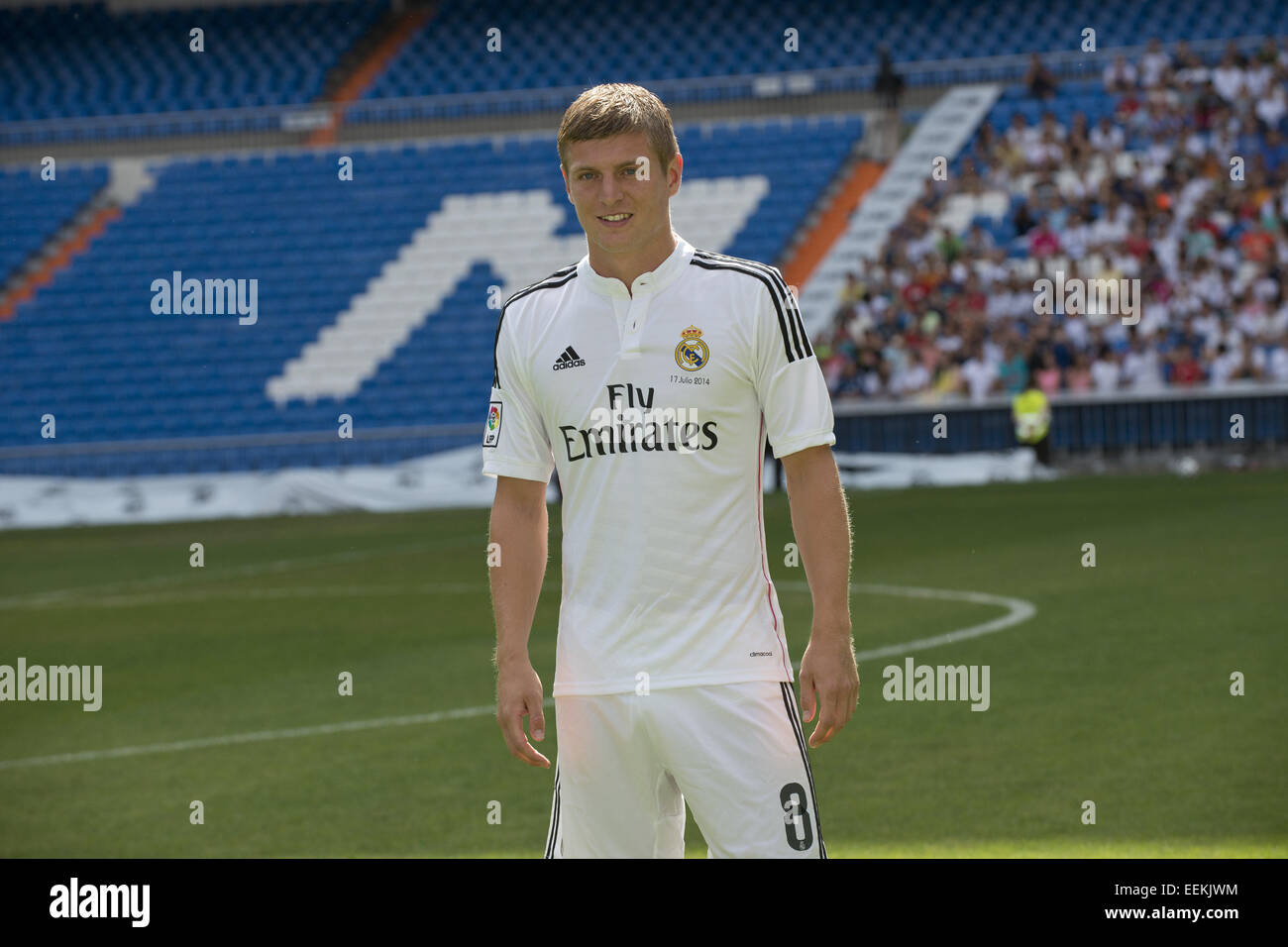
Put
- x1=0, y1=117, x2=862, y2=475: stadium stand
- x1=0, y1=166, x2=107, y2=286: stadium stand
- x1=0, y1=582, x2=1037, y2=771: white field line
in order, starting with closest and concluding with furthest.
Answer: x1=0, y1=582, x2=1037, y2=771: white field line → x1=0, y1=117, x2=862, y2=475: stadium stand → x1=0, y1=166, x2=107, y2=286: stadium stand

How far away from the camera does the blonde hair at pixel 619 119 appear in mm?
3607

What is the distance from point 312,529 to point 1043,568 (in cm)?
977

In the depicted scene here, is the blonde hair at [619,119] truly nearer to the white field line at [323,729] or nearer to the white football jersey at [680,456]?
the white football jersey at [680,456]

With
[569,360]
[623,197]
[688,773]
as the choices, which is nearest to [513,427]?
[569,360]

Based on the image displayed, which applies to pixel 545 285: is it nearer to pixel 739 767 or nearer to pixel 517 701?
pixel 517 701

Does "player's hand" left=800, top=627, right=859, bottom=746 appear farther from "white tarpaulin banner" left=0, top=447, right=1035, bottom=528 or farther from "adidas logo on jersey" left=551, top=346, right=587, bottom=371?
"white tarpaulin banner" left=0, top=447, right=1035, bottom=528

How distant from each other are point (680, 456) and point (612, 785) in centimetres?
70

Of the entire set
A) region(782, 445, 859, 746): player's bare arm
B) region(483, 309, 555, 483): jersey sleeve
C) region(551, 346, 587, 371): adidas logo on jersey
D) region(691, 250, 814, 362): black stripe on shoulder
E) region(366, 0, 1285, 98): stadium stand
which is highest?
region(366, 0, 1285, 98): stadium stand

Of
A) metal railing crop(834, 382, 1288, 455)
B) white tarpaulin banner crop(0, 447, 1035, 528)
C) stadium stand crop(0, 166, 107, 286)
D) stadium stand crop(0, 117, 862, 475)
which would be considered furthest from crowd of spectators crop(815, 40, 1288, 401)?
stadium stand crop(0, 166, 107, 286)

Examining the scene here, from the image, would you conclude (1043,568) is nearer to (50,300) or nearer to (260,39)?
(50,300)

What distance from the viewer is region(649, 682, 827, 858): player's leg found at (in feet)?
11.8

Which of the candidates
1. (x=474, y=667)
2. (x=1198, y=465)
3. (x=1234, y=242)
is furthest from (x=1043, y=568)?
(x=1234, y=242)

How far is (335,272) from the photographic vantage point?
3052 cm

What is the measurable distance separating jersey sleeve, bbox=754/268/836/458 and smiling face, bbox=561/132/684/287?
0.26m
